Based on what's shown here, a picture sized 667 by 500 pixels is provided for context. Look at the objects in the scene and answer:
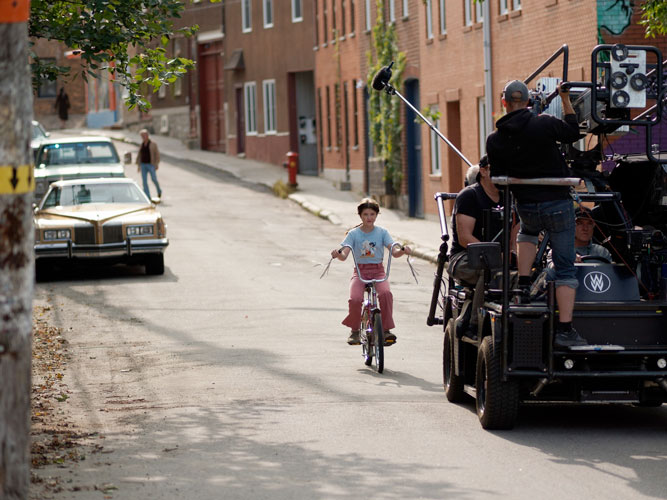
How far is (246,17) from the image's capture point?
2133 inches

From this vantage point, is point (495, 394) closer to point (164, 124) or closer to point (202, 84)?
point (202, 84)

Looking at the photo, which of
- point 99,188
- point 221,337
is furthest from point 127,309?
point 99,188

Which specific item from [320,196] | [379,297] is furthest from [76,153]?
[379,297]

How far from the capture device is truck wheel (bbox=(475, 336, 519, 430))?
29.9 feet

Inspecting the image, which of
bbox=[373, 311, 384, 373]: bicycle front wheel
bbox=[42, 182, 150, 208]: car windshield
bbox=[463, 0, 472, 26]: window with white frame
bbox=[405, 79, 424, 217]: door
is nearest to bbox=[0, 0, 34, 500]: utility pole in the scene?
bbox=[373, 311, 384, 373]: bicycle front wheel

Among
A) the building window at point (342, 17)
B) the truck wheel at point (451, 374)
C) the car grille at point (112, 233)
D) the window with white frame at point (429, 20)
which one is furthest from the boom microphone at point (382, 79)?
the building window at point (342, 17)

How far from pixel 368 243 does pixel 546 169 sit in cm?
364

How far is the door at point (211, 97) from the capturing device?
58500mm

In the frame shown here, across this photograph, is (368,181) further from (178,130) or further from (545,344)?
(545,344)

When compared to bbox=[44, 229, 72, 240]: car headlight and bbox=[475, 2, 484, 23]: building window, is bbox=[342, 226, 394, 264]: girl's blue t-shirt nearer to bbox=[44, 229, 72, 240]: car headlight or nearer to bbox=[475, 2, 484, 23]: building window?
bbox=[44, 229, 72, 240]: car headlight

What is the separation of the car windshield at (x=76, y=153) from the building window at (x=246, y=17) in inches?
992

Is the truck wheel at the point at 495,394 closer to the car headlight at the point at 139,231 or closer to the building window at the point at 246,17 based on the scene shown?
the car headlight at the point at 139,231

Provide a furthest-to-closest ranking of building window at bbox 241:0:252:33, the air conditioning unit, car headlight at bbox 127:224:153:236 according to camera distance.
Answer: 1. the air conditioning unit
2. building window at bbox 241:0:252:33
3. car headlight at bbox 127:224:153:236

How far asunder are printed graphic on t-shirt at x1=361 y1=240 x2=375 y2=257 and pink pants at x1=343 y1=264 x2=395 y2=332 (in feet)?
0.33
